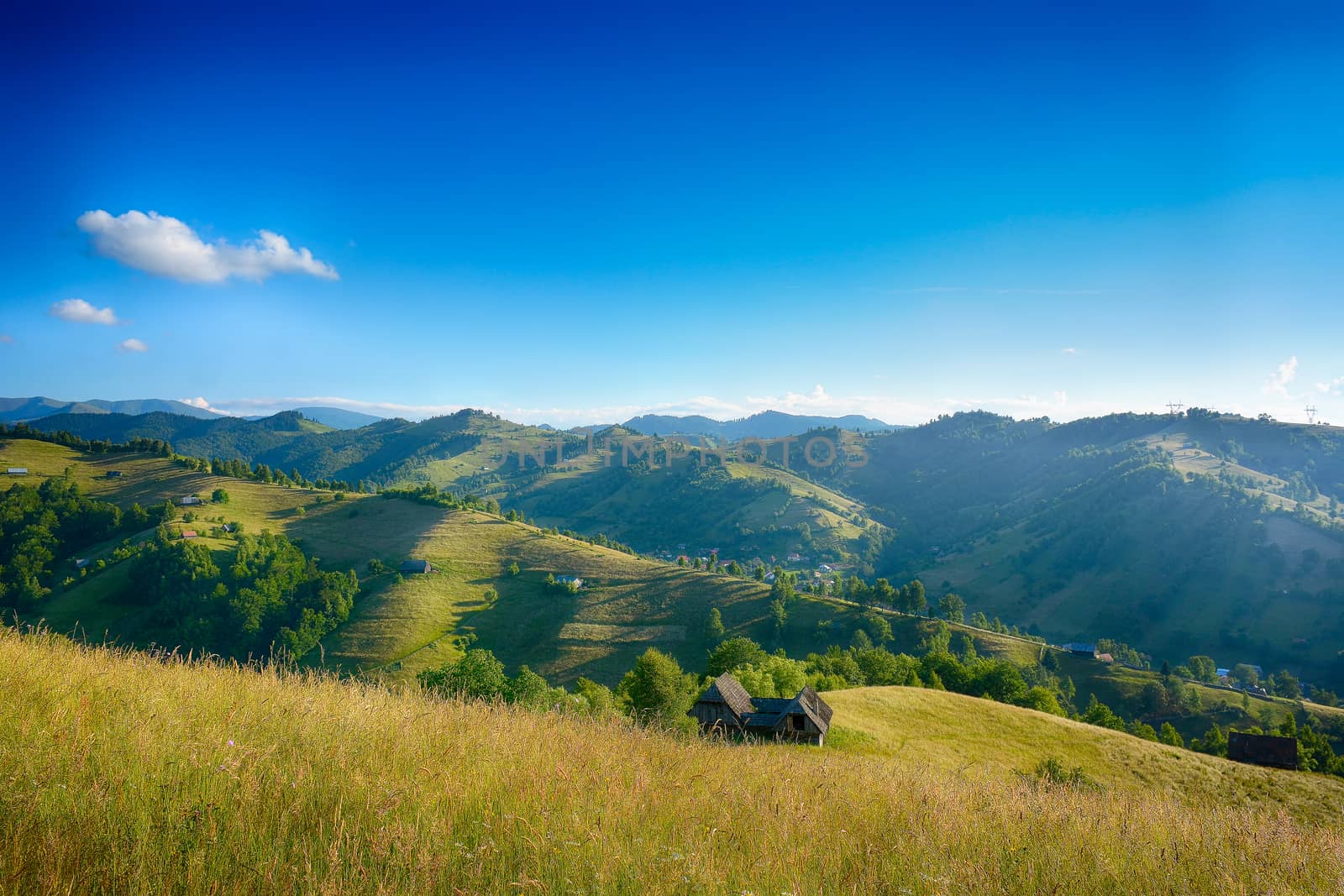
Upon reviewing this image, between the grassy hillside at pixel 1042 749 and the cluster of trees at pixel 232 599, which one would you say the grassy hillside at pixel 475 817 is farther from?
the cluster of trees at pixel 232 599

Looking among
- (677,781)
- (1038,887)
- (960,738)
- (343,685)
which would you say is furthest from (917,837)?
(960,738)

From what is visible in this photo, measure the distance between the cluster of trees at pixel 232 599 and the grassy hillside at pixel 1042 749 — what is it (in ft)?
259

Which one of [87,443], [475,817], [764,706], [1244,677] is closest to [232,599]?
[764,706]

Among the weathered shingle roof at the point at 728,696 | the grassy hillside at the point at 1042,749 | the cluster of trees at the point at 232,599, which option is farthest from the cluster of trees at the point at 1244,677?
the cluster of trees at the point at 232,599

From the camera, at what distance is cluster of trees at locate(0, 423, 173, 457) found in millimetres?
153500

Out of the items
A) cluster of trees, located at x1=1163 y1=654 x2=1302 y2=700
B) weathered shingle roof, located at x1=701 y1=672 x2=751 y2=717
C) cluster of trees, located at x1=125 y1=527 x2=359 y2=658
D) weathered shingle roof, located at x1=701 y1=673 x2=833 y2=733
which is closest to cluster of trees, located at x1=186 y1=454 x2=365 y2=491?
cluster of trees, located at x1=125 y1=527 x2=359 y2=658

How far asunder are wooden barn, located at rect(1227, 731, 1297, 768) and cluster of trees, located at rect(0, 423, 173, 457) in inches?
8392

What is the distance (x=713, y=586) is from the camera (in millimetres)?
102688

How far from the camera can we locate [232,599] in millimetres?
87938

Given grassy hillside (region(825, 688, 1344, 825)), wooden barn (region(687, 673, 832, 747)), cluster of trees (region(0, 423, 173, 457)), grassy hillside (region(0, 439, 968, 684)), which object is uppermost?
cluster of trees (region(0, 423, 173, 457))

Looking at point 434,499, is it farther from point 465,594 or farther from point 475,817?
point 475,817

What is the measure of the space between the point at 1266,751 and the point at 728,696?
4204cm

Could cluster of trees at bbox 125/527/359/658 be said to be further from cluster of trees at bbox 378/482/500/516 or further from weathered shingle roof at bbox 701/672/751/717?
weathered shingle roof at bbox 701/672/751/717

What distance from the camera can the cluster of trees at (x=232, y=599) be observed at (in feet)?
275
